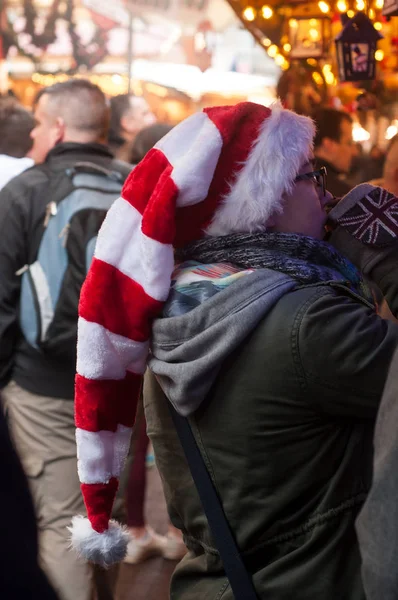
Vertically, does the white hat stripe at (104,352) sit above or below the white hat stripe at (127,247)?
below

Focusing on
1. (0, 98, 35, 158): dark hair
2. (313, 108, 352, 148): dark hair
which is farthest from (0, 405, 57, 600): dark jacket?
(0, 98, 35, 158): dark hair

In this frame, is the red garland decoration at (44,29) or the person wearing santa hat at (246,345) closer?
the person wearing santa hat at (246,345)

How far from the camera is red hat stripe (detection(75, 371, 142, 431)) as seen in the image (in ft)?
7.13

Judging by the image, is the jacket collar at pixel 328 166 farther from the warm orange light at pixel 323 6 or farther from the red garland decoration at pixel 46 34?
the red garland decoration at pixel 46 34

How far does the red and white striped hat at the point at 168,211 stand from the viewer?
79.4 inches

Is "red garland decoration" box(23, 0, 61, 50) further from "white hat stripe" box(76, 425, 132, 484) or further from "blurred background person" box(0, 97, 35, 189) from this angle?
"white hat stripe" box(76, 425, 132, 484)

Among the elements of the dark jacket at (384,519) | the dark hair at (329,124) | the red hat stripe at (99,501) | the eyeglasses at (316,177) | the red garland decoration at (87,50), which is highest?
the eyeglasses at (316,177)

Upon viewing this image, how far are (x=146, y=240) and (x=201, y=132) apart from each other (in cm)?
28

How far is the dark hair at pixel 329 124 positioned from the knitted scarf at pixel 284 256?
3212 mm

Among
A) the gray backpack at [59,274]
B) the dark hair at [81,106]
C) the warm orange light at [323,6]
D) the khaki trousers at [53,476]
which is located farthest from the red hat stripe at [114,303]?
the warm orange light at [323,6]

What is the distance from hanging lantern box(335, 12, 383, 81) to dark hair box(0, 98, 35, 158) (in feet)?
7.08

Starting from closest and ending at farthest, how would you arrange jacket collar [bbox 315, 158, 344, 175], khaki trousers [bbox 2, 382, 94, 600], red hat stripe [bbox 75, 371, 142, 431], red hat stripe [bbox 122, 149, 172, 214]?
red hat stripe [bbox 122, 149, 172, 214] → red hat stripe [bbox 75, 371, 142, 431] → khaki trousers [bbox 2, 382, 94, 600] → jacket collar [bbox 315, 158, 344, 175]

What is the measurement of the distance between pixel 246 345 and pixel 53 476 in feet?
7.17

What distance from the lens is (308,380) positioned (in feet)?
5.93
